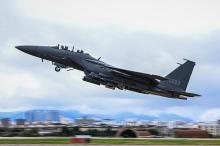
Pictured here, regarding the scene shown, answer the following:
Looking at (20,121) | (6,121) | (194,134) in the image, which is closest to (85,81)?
(194,134)

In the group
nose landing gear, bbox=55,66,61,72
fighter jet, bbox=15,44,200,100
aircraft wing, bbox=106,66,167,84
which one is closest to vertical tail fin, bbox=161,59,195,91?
fighter jet, bbox=15,44,200,100

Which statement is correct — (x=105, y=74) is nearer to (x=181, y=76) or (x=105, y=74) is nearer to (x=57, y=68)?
(x=57, y=68)

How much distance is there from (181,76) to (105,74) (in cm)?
1191

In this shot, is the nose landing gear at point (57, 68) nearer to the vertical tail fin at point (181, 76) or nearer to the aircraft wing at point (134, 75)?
the aircraft wing at point (134, 75)

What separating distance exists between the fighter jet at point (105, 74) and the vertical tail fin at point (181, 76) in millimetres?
230

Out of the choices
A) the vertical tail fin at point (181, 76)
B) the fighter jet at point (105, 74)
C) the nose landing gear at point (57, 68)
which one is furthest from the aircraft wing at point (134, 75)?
the nose landing gear at point (57, 68)

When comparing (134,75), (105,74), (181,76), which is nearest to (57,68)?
(105,74)

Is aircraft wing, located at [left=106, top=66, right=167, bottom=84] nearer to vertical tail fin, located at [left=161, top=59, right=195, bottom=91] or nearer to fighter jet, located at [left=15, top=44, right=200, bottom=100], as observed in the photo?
fighter jet, located at [left=15, top=44, right=200, bottom=100]

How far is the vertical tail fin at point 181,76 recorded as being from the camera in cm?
6919

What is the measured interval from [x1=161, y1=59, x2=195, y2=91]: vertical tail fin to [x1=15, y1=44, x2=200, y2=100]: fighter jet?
0.23 m

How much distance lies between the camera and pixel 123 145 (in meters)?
51.4

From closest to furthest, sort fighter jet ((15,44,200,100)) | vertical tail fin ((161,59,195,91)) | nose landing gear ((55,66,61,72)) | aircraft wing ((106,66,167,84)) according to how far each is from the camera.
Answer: nose landing gear ((55,66,61,72))
fighter jet ((15,44,200,100))
aircraft wing ((106,66,167,84))
vertical tail fin ((161,59,195,91))

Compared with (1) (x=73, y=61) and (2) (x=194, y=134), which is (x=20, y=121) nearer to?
(2) (x=194, y=134)

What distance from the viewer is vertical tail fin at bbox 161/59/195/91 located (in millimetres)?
69188
